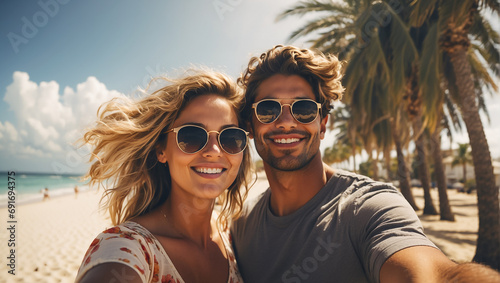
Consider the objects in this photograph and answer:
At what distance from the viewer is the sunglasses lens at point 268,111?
237 cm

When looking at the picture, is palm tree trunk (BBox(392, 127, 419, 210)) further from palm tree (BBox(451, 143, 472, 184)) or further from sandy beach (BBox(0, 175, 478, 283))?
palm tree (BBox(451, 143, 472, 184))

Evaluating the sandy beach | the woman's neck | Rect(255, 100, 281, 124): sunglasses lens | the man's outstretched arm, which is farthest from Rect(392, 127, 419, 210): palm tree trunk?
the man's outstretched arm

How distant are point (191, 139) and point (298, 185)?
3.17 feet

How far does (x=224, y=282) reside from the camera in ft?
6.66

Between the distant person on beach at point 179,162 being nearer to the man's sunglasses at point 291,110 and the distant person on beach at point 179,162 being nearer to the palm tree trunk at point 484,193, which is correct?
the man's sunglasses at point 291,110

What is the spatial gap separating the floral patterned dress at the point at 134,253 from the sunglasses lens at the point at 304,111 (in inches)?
58.4

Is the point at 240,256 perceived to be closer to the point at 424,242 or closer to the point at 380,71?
the point at 424,242

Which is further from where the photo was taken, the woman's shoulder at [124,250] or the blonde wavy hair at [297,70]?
the blonde wavy hair at [297,70]

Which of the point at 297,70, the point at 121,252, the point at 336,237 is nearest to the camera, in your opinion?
the point at 121,252

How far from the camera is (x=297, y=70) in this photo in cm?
250

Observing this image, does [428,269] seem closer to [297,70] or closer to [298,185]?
[298,185]

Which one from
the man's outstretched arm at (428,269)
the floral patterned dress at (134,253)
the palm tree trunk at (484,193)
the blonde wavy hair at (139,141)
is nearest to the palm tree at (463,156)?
the palm tree trunk at (484,193)

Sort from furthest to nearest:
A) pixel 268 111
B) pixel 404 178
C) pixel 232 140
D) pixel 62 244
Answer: pixel 404 178
pixel 62 244
pixel 268 111
pixel 232 140

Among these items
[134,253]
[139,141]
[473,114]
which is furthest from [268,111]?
[473,114]
